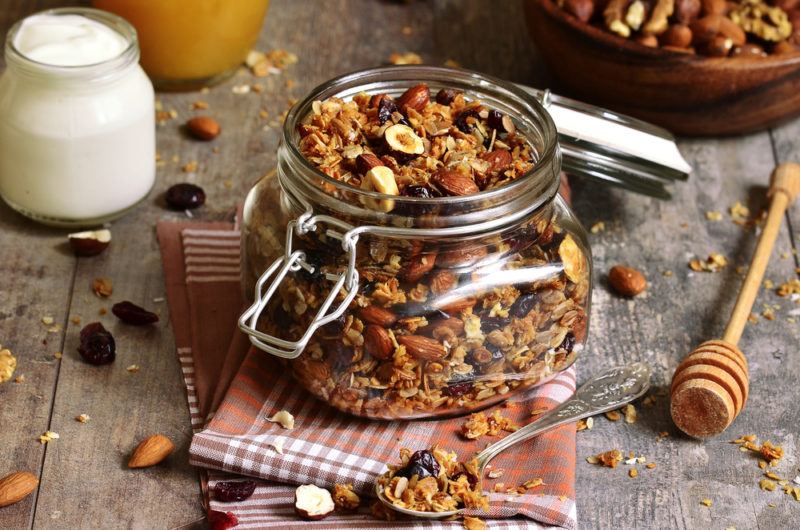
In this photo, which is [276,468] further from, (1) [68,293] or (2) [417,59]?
(2) [417,59]

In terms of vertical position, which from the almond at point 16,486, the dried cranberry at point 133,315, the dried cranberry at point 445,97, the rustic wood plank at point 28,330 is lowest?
the rustic wood plank at point 28,330

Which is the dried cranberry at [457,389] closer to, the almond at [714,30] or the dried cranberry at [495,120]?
the dried cranberry at [495,120]

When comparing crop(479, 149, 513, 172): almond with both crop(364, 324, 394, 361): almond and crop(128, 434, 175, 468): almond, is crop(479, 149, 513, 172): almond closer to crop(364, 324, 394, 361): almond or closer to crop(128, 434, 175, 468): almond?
crop(364, 324, 394, 361): almond

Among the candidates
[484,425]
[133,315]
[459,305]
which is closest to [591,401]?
[484,425]

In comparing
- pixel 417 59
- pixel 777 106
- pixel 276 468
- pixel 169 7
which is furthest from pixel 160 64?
pixel 777 106

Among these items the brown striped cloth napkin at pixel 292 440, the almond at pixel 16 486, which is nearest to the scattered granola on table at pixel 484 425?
the brown striped cloth napkin at pixel 292 440

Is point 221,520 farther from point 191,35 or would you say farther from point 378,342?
point 191,35

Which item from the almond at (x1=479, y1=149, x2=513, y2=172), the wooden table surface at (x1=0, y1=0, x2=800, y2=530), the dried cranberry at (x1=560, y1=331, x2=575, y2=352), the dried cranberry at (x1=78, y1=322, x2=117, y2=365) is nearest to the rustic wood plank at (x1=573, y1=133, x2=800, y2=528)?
the wooden table surface at (x1=0, y1=0, x2=800, y2=530)
